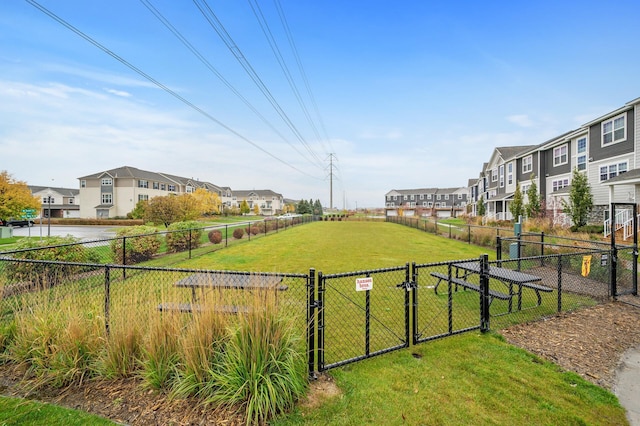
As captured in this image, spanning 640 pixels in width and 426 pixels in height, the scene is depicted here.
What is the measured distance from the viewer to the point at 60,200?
66812 millimetres

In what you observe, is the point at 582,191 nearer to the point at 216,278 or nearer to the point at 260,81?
the point at 260,81

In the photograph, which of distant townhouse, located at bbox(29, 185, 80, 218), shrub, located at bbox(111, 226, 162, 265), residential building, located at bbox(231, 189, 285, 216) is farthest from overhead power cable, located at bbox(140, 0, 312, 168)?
residential building, located at bbox(231, 189, 285, 216)

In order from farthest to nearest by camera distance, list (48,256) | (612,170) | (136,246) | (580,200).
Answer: (580,200) < (612,170) < (136,246) < (48,256)

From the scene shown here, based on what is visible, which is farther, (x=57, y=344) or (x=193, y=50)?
(x=193, y=50)

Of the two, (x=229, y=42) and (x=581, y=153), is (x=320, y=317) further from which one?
(x=581, y=153)

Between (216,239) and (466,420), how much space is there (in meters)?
14.5

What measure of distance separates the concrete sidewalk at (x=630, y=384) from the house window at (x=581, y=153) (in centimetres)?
2470

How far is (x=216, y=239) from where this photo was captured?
15.2 metres

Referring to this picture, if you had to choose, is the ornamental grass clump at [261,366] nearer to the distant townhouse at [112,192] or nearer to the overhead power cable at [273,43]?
the overhead power cable at [273,43]

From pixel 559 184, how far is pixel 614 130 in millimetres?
7773

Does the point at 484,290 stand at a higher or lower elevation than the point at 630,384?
higher


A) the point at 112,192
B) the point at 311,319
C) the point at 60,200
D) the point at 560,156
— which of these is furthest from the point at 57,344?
the point at 60,200

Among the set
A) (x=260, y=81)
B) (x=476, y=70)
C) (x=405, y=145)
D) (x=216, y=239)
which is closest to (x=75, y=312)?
(x=216, y=239)

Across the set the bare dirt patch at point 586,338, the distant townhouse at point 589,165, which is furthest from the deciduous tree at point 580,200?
the bare dirt patch at point 586,338
